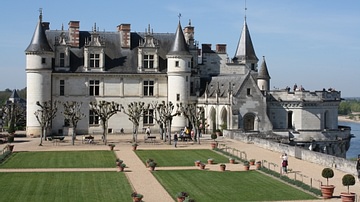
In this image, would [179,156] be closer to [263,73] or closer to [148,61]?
[148,61]

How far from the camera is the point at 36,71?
168 feet

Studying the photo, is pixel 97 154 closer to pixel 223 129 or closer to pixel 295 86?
pixel 223 129

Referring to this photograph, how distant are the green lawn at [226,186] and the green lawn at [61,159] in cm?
500

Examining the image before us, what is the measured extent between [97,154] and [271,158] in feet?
34.7

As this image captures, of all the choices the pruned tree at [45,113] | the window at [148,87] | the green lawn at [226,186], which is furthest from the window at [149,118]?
the green lawn at [226,186]

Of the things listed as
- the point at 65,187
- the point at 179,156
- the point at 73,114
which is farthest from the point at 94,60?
the point at 65,187

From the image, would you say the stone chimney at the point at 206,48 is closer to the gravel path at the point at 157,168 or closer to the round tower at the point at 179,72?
the round tower at the point at 179,72

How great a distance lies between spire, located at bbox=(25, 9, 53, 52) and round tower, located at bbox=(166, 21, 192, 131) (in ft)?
34.5

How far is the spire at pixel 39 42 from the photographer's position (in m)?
50.7

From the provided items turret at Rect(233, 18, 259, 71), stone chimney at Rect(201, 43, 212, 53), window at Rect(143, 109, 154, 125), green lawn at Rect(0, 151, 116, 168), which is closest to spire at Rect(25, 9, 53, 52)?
window at Rect(143, 109, 154, 125)

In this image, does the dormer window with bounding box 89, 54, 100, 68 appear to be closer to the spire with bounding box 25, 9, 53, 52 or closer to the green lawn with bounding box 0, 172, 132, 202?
the spire with bounding box 25, 9, 53, 52

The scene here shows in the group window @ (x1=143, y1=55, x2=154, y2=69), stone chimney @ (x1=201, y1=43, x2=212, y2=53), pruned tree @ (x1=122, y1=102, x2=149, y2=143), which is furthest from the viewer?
stone chimney @ (x1=201, y1=43, x2=212, y2=53)

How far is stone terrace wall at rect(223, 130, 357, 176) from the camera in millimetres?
29000

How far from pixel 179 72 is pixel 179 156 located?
58.9 ft
